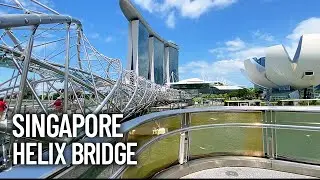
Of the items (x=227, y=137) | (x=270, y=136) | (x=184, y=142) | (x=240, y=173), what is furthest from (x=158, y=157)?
(x=270, y=136)

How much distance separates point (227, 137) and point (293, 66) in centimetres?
5299

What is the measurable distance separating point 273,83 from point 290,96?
13.1ft

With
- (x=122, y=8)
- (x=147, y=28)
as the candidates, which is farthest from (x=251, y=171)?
(x=147, y=28)

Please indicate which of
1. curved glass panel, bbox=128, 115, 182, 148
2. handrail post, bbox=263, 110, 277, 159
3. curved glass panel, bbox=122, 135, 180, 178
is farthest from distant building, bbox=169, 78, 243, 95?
curved glass panel, bbox=128, 115, 182, 148

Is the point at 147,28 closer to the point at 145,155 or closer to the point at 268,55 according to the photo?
the point at 268,55

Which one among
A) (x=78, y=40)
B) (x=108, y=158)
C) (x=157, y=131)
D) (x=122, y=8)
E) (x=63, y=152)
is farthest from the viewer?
(x=122, y=8)

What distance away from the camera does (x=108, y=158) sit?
2.17 m

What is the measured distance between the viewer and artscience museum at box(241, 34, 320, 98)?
50406 mm

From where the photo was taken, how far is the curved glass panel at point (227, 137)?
16.8ft

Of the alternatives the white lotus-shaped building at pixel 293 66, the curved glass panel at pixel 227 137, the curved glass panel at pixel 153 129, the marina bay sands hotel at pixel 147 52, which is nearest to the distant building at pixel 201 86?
the marina bay sands hotel at pixel 147 52

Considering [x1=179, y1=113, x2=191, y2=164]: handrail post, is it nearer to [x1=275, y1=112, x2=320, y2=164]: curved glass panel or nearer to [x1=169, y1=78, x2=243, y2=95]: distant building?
[x1=275, y1=112, x2=320, y2=164]: curved glass panel

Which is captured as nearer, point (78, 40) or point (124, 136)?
point (124, 136)

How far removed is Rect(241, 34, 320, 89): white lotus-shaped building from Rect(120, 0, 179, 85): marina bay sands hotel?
2650cm

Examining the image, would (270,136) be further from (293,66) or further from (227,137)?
(293,66)
